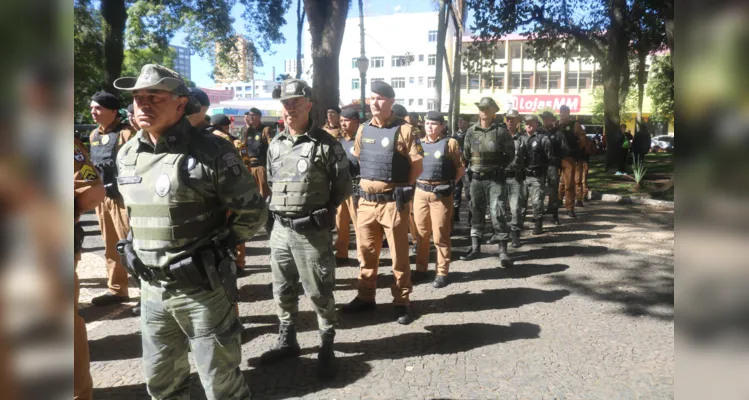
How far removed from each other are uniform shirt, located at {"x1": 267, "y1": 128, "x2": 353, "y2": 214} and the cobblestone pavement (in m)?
1.34

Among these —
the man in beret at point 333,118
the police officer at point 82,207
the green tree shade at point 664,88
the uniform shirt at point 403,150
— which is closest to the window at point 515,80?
the green tree shade at point 664,88

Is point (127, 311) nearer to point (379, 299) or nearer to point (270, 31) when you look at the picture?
point (379, 299)

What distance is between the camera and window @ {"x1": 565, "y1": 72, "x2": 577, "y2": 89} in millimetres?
57156

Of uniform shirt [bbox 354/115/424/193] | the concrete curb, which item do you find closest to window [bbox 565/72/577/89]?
the concrete curb

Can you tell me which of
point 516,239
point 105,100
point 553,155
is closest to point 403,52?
point 553,155

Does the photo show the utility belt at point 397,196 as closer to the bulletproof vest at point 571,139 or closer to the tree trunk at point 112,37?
the bulletproof vest at point 571,139

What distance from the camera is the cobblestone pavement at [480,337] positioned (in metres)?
3.55

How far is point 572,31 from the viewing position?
1903 centimetres

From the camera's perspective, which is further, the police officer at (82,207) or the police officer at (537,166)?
the police officer at (537,166)

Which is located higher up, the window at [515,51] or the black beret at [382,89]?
the window at [515,51]

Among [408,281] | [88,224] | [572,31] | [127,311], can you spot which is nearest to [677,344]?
[408,281]

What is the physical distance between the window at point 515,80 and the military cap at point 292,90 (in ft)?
194

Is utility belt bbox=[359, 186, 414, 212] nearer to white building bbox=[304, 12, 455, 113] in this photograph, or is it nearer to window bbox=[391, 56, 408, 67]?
white building bbox=[304, 12, 455, 113]

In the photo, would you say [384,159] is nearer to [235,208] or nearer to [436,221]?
[436,221]
